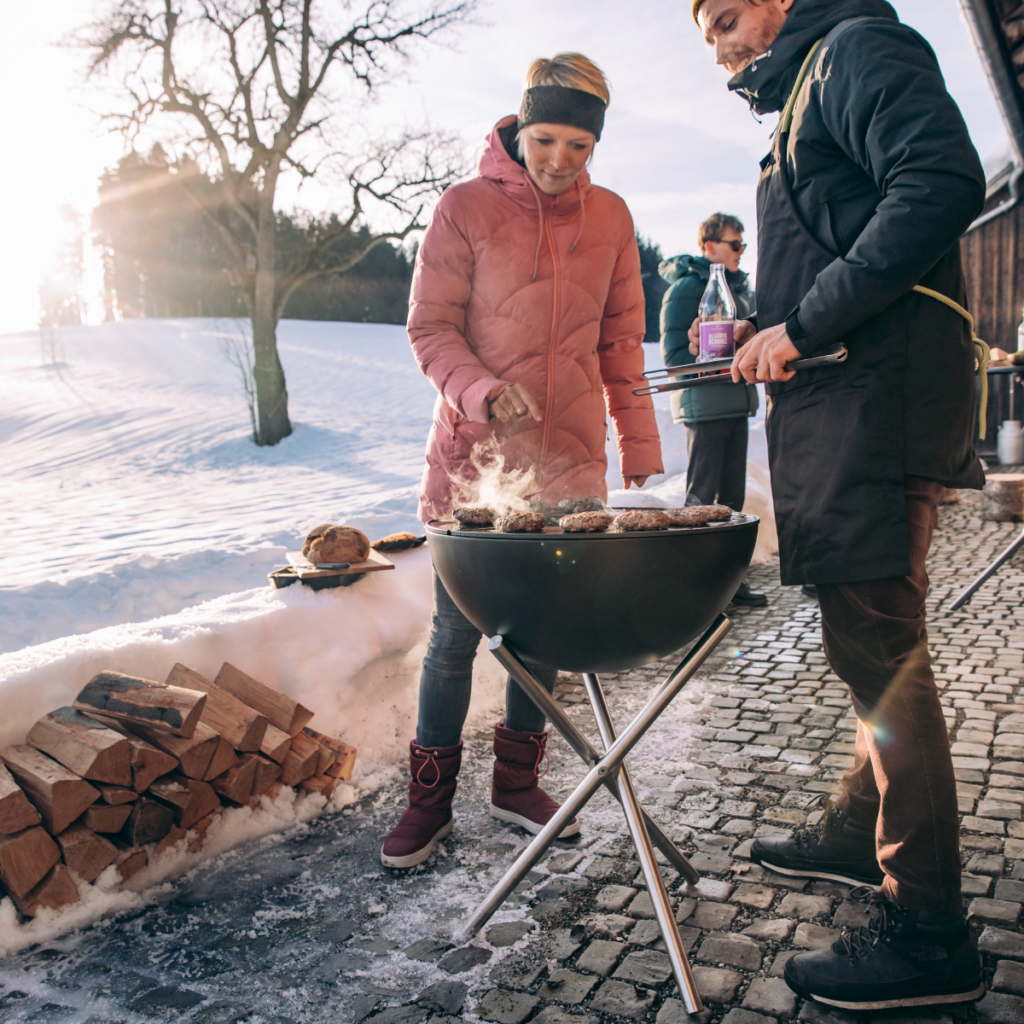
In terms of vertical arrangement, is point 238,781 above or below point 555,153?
below

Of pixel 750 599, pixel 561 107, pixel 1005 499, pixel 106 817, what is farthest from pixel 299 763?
pixel 1005 499

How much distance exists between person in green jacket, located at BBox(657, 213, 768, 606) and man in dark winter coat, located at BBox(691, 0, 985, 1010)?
3001mm

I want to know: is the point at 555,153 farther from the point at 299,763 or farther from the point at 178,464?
the point at 178,464

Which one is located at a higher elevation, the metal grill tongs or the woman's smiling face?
the woman's smiling face

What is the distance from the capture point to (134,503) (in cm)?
1080

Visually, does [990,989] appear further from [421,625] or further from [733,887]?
[421,625]

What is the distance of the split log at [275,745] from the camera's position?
2.50 m

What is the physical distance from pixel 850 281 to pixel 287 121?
16114 mm

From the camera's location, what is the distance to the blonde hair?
7.22ft

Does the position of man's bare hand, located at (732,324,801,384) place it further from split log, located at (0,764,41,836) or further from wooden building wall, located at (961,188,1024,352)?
wooden building wall, located at (961,188,1024,352)

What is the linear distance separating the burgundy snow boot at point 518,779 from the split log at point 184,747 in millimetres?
887

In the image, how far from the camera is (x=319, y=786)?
2.61m

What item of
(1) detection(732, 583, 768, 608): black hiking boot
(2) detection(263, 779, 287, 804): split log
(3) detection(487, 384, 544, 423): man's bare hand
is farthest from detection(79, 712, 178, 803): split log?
(1) detection(732, 583, 768, 608): black hiking boot

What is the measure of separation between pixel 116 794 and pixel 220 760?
313 millimetres
